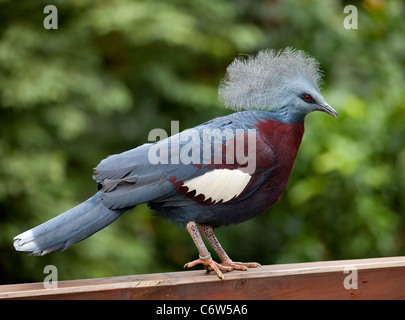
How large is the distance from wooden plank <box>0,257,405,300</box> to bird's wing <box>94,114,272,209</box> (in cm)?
30

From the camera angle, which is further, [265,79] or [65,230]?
[265,79]

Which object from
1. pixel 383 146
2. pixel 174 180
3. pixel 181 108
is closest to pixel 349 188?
pixel 383 146

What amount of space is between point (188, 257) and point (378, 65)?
2573 millimetres

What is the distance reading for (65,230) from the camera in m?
1.77

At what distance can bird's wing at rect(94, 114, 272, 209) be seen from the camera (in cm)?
189

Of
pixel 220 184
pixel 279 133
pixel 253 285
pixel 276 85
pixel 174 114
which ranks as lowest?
pixel 253 285

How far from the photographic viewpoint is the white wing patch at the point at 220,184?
1.92m

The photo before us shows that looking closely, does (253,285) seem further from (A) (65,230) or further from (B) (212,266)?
(A) (65,230)

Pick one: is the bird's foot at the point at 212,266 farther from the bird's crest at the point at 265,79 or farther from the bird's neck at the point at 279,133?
the bird's crest at the point at 265,79

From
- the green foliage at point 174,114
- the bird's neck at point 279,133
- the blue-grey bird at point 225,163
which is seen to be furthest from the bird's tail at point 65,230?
the green foliage at point 174,114

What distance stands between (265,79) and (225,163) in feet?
1.22

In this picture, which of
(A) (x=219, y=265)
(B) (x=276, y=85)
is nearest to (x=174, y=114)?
(B) (x=276, y=85)

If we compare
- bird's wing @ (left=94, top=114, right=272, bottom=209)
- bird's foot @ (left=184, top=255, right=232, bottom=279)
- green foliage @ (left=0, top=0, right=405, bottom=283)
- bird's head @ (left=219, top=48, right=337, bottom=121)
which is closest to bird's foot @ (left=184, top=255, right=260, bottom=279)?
bird's foot @ (left=184, top=255, right=232, bottom=279)

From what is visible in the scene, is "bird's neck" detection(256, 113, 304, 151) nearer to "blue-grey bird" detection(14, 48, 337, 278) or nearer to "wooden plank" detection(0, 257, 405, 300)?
"blue-grey bird" detection(14, 48, 337, 278)
